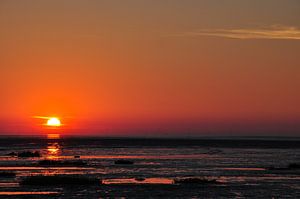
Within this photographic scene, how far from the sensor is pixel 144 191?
53344 mm

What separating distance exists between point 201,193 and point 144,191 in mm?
4544

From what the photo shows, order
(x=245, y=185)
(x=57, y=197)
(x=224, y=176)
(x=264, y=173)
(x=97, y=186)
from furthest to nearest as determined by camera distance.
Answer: (x=264, y=173) → (x=224, y=176) → (x=245, y=185) → (x=97, y=186) → (x=57, y=197)

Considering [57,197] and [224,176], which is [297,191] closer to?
[224,176]

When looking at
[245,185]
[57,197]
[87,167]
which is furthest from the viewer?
[87,167]

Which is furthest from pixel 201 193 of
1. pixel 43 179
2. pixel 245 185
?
pixel 43 179

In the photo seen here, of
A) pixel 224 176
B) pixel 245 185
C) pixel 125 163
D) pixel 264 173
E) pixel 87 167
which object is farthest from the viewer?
pixel 125 163

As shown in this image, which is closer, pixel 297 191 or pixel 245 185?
pixel 297 191

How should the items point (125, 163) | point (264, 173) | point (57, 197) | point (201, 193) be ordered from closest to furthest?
point (57, 197) → point (201, 193) → point (264, 173) → point (125, 163)

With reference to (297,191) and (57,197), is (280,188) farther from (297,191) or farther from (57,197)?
(57,197)

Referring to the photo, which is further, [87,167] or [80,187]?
[87,167]

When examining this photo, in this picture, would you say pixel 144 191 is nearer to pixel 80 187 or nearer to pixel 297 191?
pixel 80 187

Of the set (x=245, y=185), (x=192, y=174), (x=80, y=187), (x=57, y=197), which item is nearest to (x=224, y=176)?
(x=192, y=174)

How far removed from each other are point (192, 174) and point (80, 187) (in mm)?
19722

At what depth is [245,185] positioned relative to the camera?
59688mm
